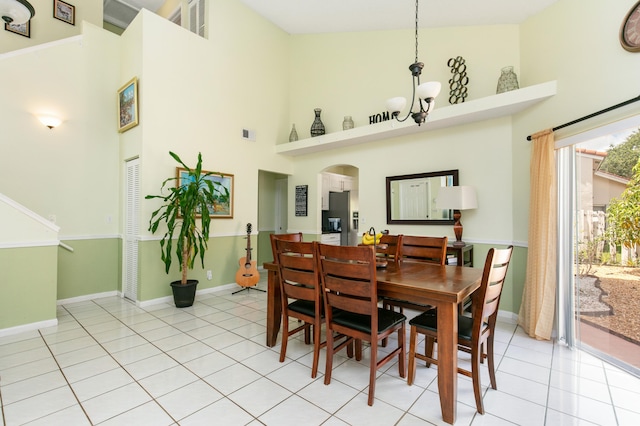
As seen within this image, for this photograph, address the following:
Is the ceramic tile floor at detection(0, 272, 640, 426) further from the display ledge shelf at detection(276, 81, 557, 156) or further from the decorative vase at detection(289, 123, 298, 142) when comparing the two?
the decorative vase at detection(289, 123, 298, 142)

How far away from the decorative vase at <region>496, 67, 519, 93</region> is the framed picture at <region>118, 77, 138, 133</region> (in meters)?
4.68

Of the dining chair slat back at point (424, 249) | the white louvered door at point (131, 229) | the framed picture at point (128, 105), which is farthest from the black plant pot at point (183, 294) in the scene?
the dining chair slat back at point (424, 249)

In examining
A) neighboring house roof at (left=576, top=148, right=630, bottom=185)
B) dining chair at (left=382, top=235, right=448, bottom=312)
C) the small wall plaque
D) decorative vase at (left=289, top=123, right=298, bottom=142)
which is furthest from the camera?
the small wall plaque

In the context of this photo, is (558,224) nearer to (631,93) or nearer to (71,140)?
(631,93)

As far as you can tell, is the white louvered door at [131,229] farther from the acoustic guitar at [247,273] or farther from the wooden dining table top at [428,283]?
the wooden dining table top at [428,283]

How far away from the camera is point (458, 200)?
3.44m

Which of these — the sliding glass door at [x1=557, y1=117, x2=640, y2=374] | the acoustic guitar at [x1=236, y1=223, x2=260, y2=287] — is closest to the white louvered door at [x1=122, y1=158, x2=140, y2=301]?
the acoustic guitar at [x1=236, y1=223, x2=260, y2=287]

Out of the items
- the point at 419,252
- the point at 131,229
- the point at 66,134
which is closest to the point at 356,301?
the point at 419,252

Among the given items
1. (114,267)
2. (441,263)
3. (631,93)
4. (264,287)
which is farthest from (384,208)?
(114,267)

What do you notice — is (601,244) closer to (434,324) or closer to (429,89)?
(434,324)

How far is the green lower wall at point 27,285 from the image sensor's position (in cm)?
297

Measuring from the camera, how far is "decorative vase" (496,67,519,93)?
10.9 ft

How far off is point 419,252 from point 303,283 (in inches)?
53.1

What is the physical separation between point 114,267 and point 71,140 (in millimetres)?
1937
